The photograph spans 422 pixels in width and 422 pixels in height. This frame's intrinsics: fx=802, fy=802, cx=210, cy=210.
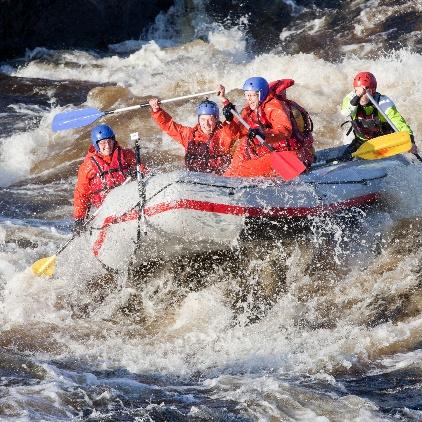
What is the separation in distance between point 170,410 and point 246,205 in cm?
185

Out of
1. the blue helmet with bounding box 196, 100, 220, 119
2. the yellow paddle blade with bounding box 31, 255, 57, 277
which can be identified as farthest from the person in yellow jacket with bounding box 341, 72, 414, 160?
the yellow paddle blade with bounding box 31, 255, 57, 277

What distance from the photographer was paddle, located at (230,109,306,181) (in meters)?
6.77

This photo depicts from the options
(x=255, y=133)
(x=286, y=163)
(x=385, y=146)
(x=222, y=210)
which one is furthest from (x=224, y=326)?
(x=385, y=146)

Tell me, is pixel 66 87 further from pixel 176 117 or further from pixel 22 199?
pixel 22 199

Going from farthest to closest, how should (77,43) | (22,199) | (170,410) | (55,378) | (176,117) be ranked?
(77,43) → (176,117) → (22,199) → (55,378) → (170,410)

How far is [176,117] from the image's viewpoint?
12555 millimetres

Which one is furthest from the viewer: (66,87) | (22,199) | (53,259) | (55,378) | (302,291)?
(66,87)

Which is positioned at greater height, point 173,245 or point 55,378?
point 173,245

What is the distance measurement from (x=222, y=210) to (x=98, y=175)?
179 centimetres

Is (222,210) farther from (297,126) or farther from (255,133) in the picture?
(297,126)

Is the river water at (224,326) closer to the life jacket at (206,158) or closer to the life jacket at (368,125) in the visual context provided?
the life jacket at (368,125)

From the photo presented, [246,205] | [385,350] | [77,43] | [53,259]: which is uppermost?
[77,43]

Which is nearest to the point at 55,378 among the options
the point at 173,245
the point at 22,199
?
the point at 173,245

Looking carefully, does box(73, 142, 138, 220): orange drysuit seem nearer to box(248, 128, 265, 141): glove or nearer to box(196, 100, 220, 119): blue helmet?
box(196, 100, 220, 119): blue helmet
